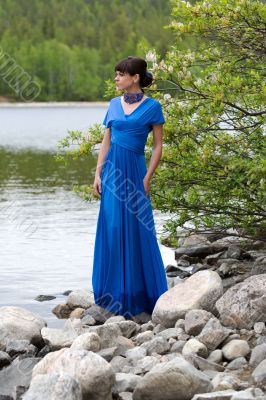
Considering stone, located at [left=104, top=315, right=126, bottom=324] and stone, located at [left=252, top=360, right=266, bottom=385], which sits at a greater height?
stone, located at [left=252, top=360, right=266, bottom=385]

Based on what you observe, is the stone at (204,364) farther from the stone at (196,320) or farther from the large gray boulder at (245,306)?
the large gray boulder at (245,306)

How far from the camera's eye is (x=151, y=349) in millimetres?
8273

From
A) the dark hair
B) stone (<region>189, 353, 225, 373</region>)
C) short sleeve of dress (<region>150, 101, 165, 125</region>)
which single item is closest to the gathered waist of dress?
short sleeve of dress (<region>150, 101, 165, 125</region>)

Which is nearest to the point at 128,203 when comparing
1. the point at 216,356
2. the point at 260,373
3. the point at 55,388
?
the point at 216,356

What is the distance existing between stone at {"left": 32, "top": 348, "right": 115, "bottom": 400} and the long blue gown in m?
2.58

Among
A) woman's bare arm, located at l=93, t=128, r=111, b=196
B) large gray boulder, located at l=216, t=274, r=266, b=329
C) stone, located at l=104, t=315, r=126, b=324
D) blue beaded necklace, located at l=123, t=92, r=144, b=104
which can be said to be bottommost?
stone, located at l=104, t=315, r=126, b=324

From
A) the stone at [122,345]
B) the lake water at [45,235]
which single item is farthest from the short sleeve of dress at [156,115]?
the lake water at [45,235]

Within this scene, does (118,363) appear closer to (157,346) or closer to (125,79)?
(157,346)

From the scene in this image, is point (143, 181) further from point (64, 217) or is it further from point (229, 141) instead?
point (64, 217)

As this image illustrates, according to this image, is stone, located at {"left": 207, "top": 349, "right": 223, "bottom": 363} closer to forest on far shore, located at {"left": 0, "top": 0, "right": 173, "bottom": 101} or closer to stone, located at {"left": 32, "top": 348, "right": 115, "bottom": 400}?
stone, located at {"left": 32, "top": 348, "right": 115, "bottom": 400}

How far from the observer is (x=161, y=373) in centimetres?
703

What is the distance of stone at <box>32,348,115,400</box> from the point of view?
7.14 m

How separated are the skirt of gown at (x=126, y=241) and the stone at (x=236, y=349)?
6.58ft

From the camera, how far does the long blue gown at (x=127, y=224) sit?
31.9 feet
